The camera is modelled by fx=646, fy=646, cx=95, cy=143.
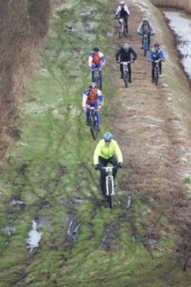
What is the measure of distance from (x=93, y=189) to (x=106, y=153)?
6.87 feet

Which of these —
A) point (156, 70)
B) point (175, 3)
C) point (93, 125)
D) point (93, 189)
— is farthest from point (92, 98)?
point (175, 3)

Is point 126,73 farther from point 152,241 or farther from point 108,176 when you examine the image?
point 152,241

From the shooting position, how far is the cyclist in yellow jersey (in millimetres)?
18094

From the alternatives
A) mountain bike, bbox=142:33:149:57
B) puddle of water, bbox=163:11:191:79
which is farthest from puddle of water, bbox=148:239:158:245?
puddle of water, bbox=163:11:191:79

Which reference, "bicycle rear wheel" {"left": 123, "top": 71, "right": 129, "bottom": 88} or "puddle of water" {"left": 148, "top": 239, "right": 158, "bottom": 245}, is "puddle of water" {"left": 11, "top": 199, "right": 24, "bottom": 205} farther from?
"bicycle rear wheel" {"left": 123, "top": 71, "right": 129, "bottom": 88}

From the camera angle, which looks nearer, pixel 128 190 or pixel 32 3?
pixel 128 190

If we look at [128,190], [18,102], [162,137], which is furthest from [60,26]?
[128,190]

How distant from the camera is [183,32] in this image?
45.2 metres

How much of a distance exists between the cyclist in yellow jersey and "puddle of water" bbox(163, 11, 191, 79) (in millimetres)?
19201

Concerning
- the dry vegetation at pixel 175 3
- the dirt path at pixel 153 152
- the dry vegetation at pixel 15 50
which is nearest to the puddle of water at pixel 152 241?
the dirt path at pixel 153 152

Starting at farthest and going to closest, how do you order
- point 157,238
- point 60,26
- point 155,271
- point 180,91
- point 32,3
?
point 60,26 < point 32,3 < point 180,91 < point 157,238 < point 155,271

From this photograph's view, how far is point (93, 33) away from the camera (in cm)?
3922

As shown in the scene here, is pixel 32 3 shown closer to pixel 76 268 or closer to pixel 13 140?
pixel 13 140

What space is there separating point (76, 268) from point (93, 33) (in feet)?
83.2
